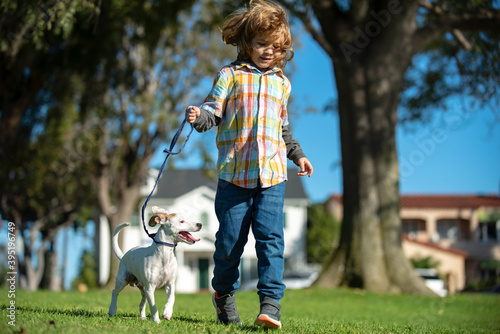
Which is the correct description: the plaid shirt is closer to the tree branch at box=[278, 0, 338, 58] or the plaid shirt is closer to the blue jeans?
the blue jeans

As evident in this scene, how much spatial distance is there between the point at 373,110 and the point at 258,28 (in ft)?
26.7

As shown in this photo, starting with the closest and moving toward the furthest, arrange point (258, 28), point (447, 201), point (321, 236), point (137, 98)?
1. point (258, 28)
2. point (137, 98)
3. point (321, 236)
4. point (447, 201)

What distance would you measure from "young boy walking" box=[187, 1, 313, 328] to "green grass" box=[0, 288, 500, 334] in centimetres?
38

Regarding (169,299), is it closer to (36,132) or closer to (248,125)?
(248,125)

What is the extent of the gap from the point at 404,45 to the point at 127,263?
937 cm

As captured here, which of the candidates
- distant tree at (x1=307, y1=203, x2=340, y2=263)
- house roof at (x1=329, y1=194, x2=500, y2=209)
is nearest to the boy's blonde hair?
distant tree at (x1=307, y1=203, x2=340, y2=263)

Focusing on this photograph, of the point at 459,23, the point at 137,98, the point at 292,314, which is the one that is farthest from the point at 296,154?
the point at 137,98

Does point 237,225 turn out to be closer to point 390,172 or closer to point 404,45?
point 390,172

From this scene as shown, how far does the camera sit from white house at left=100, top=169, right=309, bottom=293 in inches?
1535

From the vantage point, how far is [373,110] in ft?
38.5

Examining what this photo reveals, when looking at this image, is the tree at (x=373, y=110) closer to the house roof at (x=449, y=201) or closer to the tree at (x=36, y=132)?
the tree at (x=36, y=132)

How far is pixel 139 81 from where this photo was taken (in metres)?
21.3

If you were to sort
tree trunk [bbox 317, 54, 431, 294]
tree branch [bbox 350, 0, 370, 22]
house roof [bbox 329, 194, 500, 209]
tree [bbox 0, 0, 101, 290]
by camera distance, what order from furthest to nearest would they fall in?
1. house roof [bbox 329, 194, 500, 209]
2. tree branch [bbox 350, 0, 370, 22]
3. tree trunk [bbox 317, 54, 431, 294]
4. tree [bbox 0, 0, 101, 290]

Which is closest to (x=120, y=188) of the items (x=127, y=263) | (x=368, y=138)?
(x=368, y=138)
